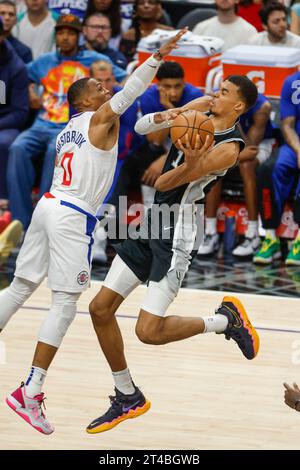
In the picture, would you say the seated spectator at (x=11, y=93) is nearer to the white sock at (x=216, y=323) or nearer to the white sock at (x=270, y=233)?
the white sock at (x=270, y=233)

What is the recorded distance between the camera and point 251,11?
12578mm

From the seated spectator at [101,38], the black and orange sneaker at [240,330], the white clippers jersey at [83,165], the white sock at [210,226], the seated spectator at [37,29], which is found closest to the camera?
the white clippers jersey at [83,165]

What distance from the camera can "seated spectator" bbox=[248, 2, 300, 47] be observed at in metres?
11.2

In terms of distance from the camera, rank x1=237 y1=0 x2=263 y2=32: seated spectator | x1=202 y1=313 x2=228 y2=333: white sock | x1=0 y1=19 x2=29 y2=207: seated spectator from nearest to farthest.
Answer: x1=202 y1=313 x2=228 y2=333: white sock < x1=0 y1=19 x2=29 y2=207: seated spectator < x1=237 y1=0 x2=263 y2=32: seated spectator

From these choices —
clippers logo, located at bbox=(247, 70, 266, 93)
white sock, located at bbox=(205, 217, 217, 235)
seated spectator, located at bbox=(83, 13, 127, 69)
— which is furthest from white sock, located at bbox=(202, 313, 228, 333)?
seated spectator, located at bbox=(83, 13, 127, 69)

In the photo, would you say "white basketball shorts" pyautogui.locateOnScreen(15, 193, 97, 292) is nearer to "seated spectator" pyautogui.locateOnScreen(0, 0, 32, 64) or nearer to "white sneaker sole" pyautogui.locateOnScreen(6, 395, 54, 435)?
"white sneaker sole" pyautogui.locateOnScreen(6, 395, 54, 435)

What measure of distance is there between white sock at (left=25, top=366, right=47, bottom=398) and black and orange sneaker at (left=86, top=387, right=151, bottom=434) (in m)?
0.38

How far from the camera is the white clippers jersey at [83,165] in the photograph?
258 inches

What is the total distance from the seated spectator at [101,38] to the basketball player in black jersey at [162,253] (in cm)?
497

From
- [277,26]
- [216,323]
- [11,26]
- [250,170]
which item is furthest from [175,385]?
[11,26]

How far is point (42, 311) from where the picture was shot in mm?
8844

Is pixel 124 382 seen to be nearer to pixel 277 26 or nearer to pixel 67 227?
pixel 67 227

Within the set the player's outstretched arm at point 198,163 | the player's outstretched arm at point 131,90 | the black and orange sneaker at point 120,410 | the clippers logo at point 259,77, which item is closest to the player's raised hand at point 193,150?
the player's outstretched arm at point 198,163
